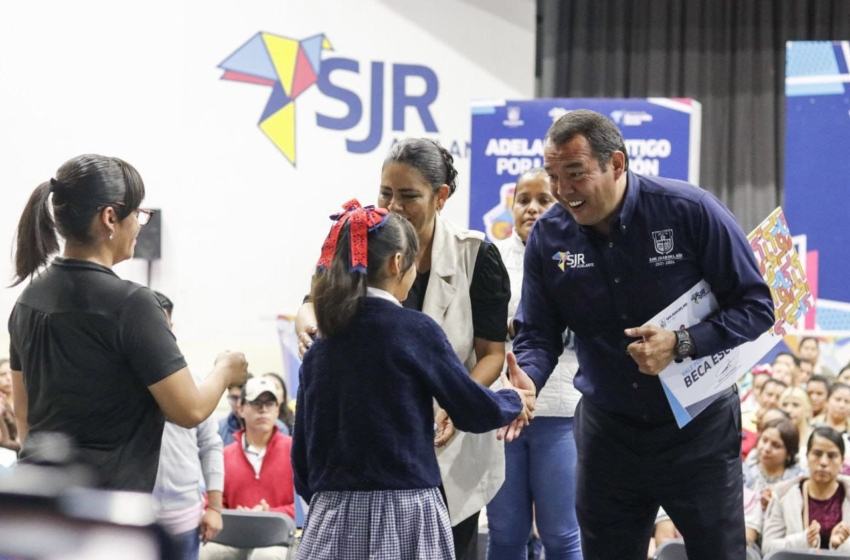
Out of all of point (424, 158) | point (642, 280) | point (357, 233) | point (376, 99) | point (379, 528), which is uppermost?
point (376, 99)

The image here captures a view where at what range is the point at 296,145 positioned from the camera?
778 centimetres

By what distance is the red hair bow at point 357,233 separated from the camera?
93.9 inches

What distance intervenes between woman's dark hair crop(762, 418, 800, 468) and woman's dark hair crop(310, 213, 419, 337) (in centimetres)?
345

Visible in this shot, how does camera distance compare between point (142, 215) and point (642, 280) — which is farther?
point (642, 280)

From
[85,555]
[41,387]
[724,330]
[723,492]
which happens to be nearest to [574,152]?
[724,330]

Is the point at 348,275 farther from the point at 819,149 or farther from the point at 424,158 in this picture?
the point at 819,149

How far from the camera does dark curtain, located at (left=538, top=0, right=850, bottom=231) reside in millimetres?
9297

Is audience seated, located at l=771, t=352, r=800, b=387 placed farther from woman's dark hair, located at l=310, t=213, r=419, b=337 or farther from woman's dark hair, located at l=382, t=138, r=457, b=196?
woman's dark hair, located at l=310, t=213, r=419, b=337

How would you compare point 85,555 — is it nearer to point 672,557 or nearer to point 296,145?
point 672,557

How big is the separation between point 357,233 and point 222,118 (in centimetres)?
552

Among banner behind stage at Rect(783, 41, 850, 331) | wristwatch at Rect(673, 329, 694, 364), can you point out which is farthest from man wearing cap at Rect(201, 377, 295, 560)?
wristwatch at Rect(673, 329, 694, 364)

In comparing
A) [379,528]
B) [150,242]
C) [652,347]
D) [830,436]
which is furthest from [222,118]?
[379,528]

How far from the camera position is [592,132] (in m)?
2.69

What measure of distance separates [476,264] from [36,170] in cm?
553
